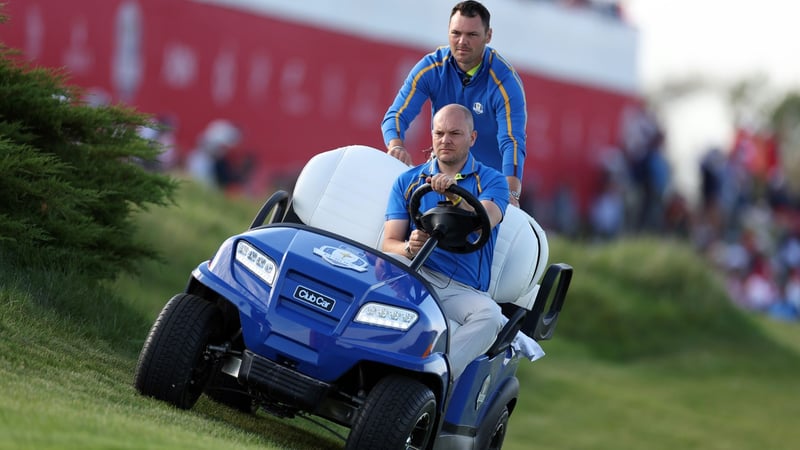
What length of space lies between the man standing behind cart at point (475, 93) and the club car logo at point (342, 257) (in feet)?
4.71

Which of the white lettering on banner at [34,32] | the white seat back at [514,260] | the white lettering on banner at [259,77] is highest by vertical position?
the white lettering on banner at [259,77]

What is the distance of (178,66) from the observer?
24.9 metres

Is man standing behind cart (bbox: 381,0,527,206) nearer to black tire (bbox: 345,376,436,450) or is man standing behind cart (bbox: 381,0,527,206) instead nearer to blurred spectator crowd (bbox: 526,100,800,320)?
black tire (bbox: 345,376,436,450)

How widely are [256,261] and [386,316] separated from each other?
717 mm

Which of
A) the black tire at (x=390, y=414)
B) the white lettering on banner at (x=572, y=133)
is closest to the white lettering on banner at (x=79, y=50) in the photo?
the white lettering on banner at (x=572, y=133)

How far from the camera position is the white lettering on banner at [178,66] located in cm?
2462

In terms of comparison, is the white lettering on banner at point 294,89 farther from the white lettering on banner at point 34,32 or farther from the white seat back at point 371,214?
the white seat back at point 371,214

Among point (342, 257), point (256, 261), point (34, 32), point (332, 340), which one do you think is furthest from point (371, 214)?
point (34, 32)

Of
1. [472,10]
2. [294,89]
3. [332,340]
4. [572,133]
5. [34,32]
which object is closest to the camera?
[332,340]

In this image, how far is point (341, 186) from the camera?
7.81 m

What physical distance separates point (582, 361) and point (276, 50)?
1073 cm

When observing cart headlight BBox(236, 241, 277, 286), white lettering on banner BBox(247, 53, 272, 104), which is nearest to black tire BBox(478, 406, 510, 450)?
cart headlight BBox(236, 241, 277, 286)

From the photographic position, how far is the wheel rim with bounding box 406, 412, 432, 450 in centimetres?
651

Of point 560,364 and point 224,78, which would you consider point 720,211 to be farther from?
point 560,364
